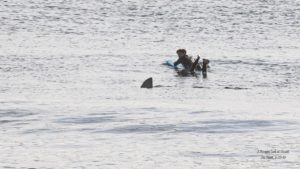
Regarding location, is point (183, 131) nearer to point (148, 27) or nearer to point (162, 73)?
point (162, 73)

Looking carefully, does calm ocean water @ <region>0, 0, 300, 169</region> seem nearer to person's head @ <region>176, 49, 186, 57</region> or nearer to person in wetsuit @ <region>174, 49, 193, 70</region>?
person in wetsuit @ <region>174, 49, 193, 70</region>

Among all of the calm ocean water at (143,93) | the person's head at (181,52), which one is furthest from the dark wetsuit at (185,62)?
the calm ocean water at (143,93)

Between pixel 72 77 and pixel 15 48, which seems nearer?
pixel 72 77

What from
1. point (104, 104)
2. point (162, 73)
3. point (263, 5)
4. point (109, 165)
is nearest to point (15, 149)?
point (109, 165)

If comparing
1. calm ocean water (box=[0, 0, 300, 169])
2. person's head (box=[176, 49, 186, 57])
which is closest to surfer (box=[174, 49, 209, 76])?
person's head (box=[176, 49, 186, 57])

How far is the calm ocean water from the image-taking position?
19.0 meters

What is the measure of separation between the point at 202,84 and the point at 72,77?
5.60m

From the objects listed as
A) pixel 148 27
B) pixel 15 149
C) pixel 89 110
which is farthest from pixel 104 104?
pixel 148 27

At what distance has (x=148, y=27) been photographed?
→ 197 ft

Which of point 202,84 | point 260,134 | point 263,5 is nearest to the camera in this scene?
point 260,134

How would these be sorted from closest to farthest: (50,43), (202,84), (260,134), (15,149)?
(15,149) → (260,134) → (202,84) → (50,43)

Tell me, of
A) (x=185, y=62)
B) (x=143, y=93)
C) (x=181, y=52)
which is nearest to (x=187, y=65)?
(x=185, y=62)

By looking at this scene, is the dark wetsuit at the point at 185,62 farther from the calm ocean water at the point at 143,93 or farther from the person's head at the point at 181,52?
the calm ocean water at the point at 143,93

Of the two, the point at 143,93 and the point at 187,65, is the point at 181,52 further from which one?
the point at 143,93
